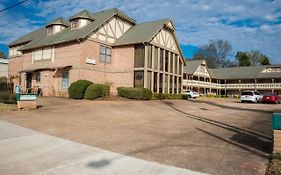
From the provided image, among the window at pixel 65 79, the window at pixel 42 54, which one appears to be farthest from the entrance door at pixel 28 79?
the window at pixel 65 79

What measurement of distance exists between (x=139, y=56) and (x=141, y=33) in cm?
338

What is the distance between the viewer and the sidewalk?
5.50 m

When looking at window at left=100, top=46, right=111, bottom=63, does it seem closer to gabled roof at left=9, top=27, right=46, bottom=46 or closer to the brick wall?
gabled roof at left=9, top=27, right=46, bottom=46

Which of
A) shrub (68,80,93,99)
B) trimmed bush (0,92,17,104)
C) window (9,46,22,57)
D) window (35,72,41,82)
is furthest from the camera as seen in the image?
window (9,46,22,57)

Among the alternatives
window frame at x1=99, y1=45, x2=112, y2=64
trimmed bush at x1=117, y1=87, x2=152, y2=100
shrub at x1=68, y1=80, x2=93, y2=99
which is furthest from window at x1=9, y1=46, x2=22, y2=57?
trimmed bush at x1=117, y1=87, x2=152, y2=100

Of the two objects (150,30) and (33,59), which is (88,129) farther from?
(33,59)

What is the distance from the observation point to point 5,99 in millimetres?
19641

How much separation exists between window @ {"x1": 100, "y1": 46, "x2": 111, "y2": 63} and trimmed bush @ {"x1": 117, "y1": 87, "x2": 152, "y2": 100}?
4.88 metres

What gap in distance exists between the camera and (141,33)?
30.2 metres

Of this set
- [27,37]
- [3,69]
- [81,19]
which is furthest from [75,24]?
[3,69]

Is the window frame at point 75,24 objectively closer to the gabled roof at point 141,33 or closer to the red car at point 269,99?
the gabled roof at point 141,33

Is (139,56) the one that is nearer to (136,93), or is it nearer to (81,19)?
(136,93)

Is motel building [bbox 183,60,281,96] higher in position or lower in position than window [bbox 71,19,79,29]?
lower

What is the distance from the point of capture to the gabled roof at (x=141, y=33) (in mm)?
28438
